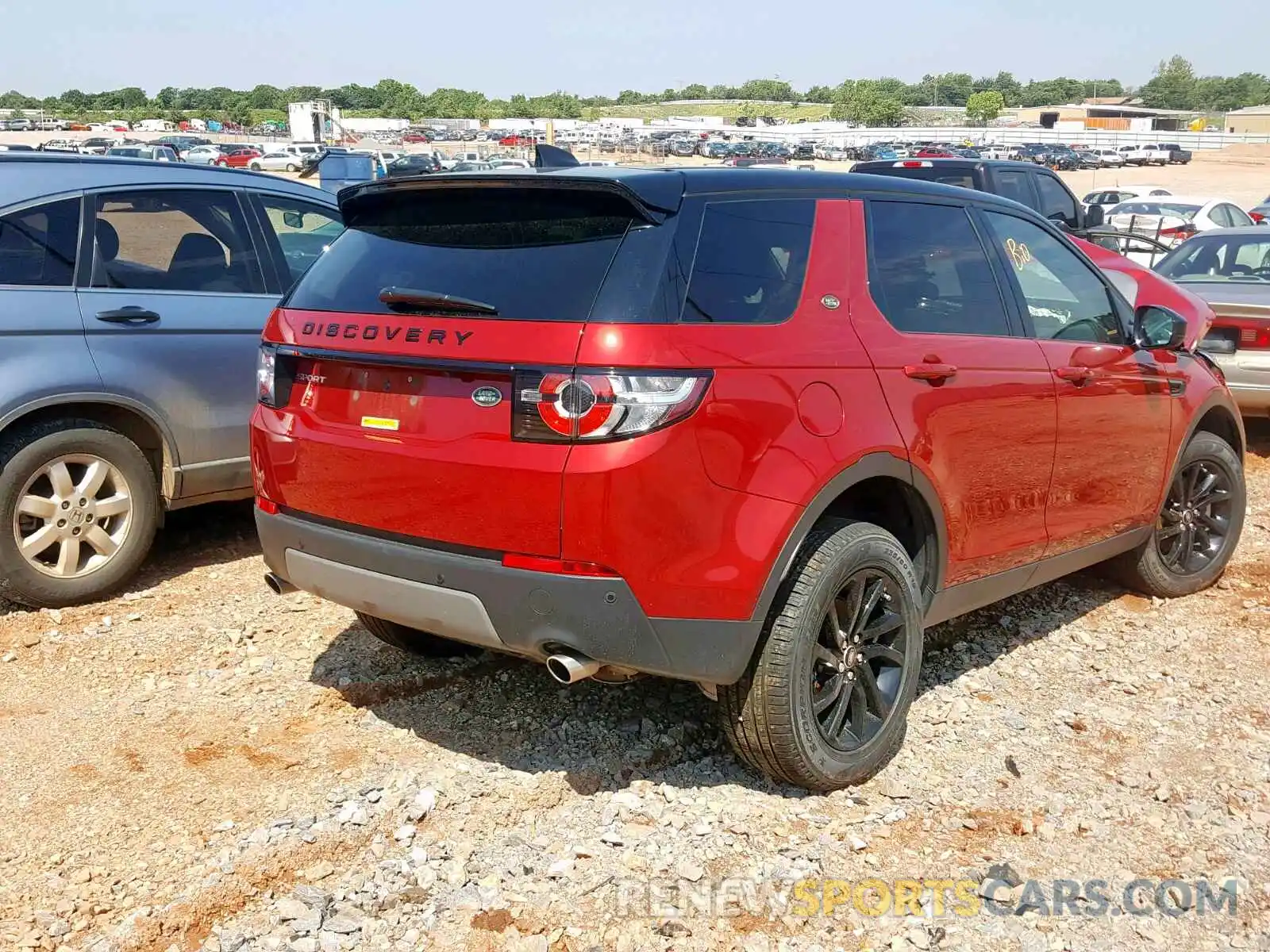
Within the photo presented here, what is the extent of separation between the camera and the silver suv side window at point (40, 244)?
500 cm

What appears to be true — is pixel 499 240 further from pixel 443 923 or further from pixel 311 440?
pixel 443 923

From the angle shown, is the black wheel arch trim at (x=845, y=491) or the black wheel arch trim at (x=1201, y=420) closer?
the black wheel arch trim at (x=845, y=491)

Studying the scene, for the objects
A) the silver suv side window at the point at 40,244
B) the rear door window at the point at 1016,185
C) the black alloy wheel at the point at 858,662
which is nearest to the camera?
the black alloy wheel at the point at 858,662

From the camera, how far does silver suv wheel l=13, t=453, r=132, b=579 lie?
5.04m

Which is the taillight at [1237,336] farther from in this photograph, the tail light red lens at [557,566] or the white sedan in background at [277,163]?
the white sedan in background at [277,163]

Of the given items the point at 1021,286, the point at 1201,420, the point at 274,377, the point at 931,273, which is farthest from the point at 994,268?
the point at 274,377

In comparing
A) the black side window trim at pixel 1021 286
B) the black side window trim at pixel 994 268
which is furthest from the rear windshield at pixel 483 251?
the black side window trim at pixel 1021 286

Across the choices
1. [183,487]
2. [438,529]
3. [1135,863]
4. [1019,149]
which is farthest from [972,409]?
[1019,149]

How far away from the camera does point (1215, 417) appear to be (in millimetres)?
5727

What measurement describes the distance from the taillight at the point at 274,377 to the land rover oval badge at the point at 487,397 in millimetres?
811

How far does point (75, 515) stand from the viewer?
517 centimetres

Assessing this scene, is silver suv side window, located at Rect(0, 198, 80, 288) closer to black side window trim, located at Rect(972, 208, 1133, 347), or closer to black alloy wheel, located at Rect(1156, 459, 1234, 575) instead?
black side window trim, located at Rect(972, 208, 1133, 347)

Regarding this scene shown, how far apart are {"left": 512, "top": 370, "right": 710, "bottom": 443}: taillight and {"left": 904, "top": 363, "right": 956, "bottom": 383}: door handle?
950 mm

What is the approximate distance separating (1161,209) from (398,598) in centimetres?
2190
